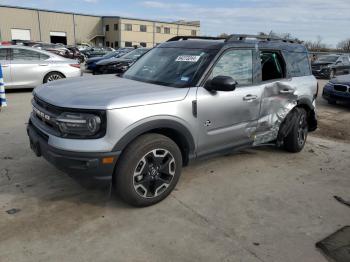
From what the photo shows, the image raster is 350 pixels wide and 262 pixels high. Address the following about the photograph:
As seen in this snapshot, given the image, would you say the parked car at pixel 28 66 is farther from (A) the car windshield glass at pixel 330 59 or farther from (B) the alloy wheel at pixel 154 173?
(A) the car windshield glass at pixel 330 59

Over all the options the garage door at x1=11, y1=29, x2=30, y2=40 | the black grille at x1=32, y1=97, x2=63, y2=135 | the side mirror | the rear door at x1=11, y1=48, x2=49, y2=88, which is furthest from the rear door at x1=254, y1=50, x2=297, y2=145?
the garage door at x1=11, y1=29, x2=30, y2=40

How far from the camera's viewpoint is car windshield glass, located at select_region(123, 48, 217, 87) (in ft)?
13.3

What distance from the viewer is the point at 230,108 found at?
4203 mm

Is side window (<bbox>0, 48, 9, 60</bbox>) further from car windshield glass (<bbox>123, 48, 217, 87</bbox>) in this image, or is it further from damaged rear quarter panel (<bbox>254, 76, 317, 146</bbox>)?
damaged rear quarter panel (<bbox>254, 76, 317, 146</bbox>)

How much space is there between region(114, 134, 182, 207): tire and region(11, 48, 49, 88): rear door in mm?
8483

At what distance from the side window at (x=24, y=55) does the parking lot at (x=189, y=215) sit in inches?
247

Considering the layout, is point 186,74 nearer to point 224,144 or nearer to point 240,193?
point 224,144

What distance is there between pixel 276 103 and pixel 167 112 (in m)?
2.00

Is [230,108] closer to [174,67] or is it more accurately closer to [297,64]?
[174,67]

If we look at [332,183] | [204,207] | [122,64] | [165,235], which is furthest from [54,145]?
[122,64]

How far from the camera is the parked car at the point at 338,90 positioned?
390 inches

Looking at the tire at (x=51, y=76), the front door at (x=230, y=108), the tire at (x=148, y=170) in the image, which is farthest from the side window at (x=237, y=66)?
the tire at (x=51, y=76)

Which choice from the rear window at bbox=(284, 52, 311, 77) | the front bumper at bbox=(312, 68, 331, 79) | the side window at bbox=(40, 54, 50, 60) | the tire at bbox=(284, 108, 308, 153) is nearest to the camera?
the rear window at bbox=(284, 52, 311, 77)

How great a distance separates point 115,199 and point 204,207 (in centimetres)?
100
